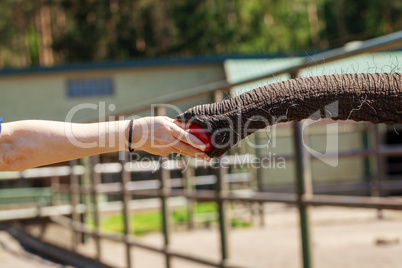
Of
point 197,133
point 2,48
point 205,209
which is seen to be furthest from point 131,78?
point 2,48

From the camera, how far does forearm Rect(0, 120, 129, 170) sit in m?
1.56

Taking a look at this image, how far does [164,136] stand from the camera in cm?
160

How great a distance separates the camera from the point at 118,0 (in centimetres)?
3203

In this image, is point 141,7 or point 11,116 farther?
point 141,7

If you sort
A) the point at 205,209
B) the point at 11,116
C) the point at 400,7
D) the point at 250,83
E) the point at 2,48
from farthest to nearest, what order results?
the point at 2,48
the point at 400,7
the point at 11,116
the point at 205,209
the point at 250,83

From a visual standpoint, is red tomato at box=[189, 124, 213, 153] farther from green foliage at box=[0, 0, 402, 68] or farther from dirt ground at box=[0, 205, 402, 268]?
green foliage at box=[0, 0, 402, 68]

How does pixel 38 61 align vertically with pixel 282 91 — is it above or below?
above

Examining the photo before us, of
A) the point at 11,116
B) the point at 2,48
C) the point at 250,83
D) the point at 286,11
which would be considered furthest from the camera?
the point at 2,48

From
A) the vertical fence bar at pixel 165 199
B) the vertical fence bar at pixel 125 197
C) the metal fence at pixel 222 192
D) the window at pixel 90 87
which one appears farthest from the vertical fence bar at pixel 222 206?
the window at pixel 90 87

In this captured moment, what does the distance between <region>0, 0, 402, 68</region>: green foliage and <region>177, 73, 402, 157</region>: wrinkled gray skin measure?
2913 cm

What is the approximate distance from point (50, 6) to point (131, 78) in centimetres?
1686

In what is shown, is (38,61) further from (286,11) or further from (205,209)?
(205,209)

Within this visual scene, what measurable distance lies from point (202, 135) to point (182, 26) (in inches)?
1194

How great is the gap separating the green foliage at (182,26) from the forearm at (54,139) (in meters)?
29.1
